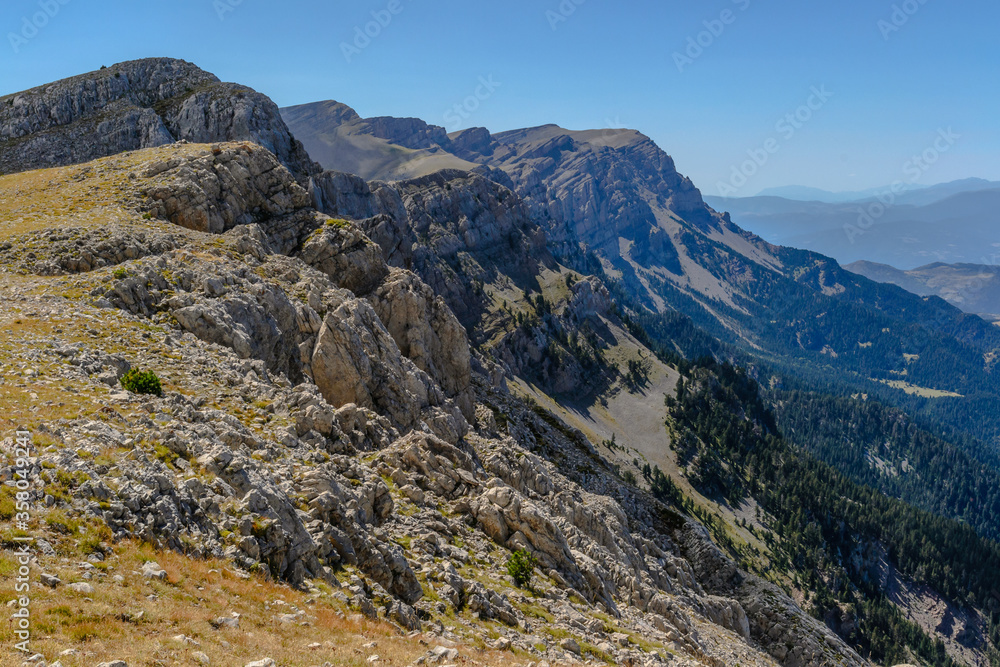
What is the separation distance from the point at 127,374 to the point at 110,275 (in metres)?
14.1

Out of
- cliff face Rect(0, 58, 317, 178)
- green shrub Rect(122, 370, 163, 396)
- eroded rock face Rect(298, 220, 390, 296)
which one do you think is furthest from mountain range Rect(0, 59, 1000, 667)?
cliff face Rect(0, 58, 317, 178)

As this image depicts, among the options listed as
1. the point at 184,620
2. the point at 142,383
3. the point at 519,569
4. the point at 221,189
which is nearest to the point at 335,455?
the point at 142,383

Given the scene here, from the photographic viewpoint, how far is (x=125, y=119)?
89.9m

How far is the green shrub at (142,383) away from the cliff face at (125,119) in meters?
68.0

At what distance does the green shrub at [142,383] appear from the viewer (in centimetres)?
2808

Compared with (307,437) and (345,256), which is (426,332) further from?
(307,437)

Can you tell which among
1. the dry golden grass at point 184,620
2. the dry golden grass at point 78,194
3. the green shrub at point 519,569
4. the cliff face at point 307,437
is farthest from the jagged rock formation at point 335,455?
the dry golden grass at point 184,620

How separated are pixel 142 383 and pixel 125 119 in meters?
83.8

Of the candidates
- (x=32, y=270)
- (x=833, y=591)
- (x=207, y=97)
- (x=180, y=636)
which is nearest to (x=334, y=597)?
(x=180, y=636)

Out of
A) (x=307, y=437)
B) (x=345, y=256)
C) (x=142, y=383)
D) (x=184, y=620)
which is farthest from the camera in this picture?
(x=345, y=256)

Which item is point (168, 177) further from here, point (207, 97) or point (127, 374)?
point (207, 97)

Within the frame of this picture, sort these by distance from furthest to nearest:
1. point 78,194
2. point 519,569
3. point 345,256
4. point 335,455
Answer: point 345,256
point 78,194
point 519,569
point 335,455

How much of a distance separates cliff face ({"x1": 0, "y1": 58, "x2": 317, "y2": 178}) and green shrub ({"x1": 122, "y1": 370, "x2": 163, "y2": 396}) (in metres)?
68.0

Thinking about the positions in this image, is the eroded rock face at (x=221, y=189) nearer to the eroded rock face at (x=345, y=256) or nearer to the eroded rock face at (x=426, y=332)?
the eroded rock face at (x=345, y=256)
